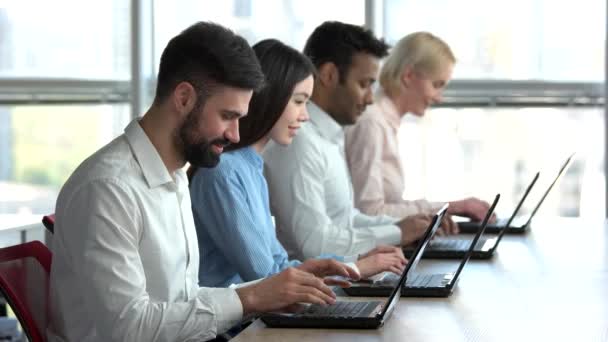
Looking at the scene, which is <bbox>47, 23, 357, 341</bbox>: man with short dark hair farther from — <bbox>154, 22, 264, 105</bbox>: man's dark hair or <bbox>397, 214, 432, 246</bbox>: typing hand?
<bbox>397, 214, 432, 246</bbox>: typing hand

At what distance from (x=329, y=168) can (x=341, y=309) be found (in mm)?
1380

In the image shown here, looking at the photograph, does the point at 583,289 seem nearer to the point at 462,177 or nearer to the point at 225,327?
the point at 225,327

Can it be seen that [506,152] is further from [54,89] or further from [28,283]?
[28,283]

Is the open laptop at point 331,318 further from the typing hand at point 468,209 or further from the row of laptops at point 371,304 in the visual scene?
the typing hand at point 468,209

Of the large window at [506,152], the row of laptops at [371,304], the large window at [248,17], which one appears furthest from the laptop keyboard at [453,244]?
the large window at [248,17]

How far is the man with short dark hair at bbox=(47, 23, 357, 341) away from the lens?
84.6 inches

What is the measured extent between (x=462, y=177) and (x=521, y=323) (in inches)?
156

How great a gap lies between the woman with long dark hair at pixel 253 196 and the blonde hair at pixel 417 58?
5.10ft

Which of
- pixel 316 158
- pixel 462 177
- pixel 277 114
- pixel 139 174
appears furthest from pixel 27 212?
pixel 139 174

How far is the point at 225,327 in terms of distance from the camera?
7.45ft

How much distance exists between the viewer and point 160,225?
2.33 meters

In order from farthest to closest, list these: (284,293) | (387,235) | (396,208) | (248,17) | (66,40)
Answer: (248,17) → (66,40) → (396,208) → (387,235) → (284,293)

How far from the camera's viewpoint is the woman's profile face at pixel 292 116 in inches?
124

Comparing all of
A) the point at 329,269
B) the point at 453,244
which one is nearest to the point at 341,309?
the point at 329,269
